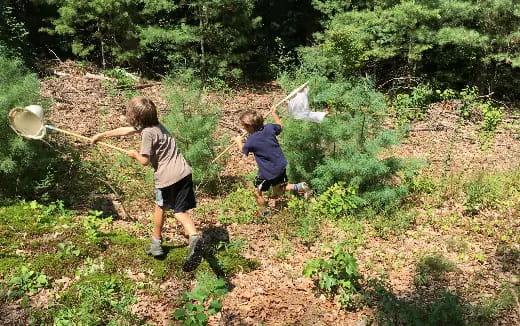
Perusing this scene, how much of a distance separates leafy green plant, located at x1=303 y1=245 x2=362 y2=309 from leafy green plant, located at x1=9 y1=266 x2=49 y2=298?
9.26 ft

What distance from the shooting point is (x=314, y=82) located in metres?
6.99

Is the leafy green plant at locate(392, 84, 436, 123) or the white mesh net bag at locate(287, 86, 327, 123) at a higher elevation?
the white mesh net bag at locate(287, 86, 327, 123)

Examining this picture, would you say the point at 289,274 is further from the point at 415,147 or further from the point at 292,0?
the point at 292,0

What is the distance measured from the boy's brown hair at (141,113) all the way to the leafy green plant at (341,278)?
94.0 inches

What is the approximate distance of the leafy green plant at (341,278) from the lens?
4617mm

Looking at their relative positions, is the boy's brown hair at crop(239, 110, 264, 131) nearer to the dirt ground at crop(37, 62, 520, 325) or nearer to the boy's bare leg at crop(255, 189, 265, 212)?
the boy's bare leg at crop(255, 189, 265, 212)

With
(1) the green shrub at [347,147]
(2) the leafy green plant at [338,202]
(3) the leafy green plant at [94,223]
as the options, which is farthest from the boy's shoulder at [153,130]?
(2) the leafy green plant at [338,202]

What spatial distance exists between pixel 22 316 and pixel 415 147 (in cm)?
830

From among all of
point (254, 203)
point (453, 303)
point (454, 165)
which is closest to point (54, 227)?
point (254, 203)

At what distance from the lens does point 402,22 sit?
1098cm

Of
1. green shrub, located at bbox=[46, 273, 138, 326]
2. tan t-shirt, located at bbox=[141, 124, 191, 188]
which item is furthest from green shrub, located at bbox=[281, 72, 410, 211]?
green shrub, located at bbox=[46, 273, 138, 326]

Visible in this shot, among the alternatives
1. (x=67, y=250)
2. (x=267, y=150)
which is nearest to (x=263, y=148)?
(x=267, y=150)

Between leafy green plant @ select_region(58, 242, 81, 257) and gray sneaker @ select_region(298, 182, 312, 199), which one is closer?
leafy green plant @ select_region(58, 242, 81, 257)

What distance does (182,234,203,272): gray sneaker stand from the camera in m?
4.65
